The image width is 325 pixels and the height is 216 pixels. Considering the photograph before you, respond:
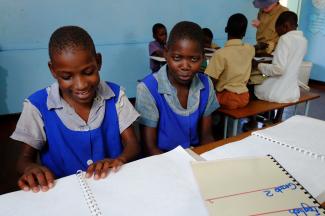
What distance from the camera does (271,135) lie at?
0.86 m

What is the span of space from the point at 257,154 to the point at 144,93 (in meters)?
0.57

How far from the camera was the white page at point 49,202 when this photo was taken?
532 millimetres

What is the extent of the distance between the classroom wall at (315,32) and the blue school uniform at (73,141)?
4.63m

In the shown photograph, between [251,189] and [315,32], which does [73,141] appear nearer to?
[251,189]

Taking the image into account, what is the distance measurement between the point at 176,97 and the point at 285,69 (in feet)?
4.56

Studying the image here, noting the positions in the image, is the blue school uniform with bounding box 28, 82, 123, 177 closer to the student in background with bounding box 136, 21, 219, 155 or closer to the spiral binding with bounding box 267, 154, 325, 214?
the student in background with bounding box 136, 21, 219, 155

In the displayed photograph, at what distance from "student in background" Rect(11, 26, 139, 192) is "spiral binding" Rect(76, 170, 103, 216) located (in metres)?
0.14

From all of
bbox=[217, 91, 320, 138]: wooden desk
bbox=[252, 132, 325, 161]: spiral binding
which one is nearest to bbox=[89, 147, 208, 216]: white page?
bbox=[252, 132, 325, 161]: spiral binding

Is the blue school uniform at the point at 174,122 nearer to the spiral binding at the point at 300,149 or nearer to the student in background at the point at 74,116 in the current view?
the student in background at the point at 74,116

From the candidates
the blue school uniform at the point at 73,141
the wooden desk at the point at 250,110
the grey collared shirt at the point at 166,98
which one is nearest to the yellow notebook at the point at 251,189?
the blue school uniform at the point at 73,141

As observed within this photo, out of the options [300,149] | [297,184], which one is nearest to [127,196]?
[297,184]

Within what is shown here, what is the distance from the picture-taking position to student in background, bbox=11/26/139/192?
32.4 inches

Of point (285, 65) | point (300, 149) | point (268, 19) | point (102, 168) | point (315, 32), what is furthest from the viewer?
point (315, 32)

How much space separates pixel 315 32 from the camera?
15.3ft
